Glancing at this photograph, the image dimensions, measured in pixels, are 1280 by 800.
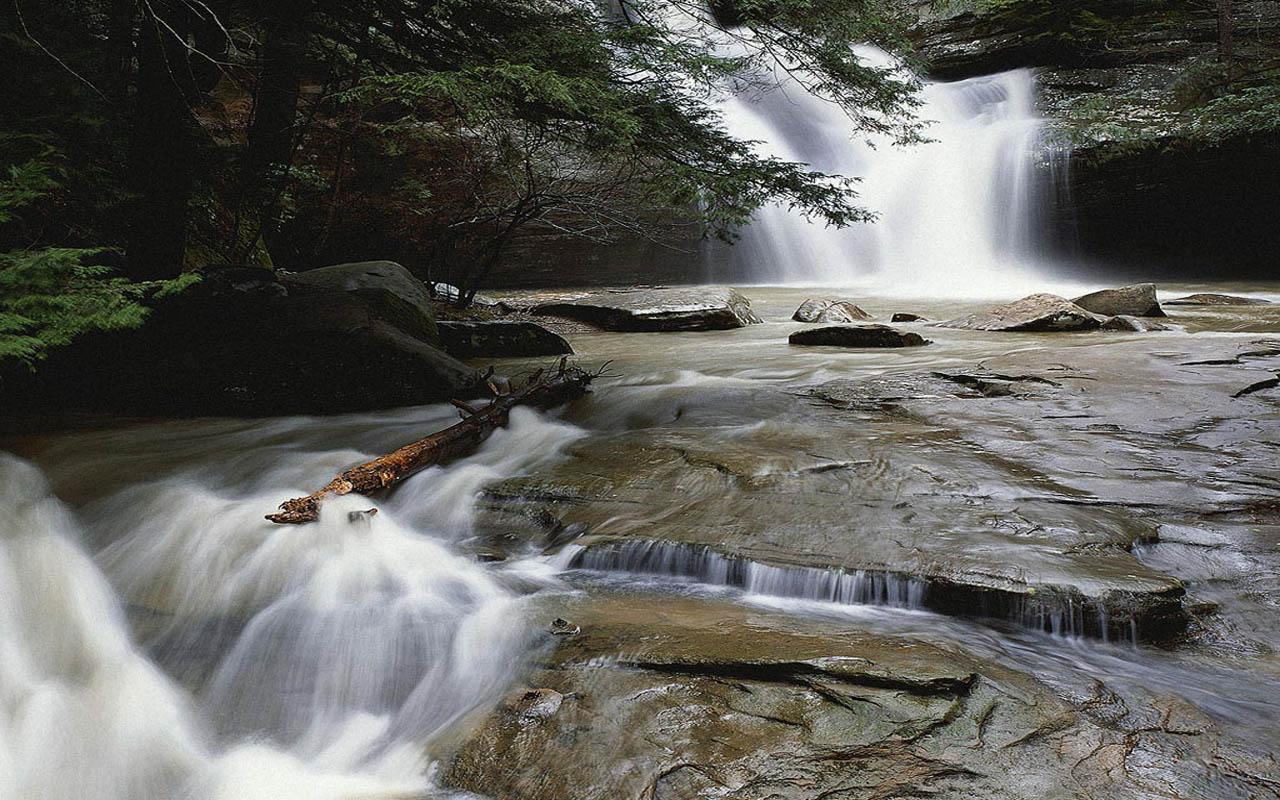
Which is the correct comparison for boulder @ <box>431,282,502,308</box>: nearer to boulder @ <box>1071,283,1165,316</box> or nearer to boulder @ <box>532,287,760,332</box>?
boulder @ <box>532,287,760,332</box>

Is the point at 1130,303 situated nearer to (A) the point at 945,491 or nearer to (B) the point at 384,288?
(A) the point at 945,491

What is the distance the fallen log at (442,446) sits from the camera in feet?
12.2

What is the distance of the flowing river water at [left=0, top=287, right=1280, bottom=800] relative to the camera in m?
2.39

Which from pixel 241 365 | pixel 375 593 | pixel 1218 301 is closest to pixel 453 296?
pixel 241 365

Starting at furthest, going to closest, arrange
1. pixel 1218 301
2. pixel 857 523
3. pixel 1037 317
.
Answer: pixel 1218 301 < pixel 1037 317 < pixel 857 523

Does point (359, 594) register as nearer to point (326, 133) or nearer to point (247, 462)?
point (247, 462)

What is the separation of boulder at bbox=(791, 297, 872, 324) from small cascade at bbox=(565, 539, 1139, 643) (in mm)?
7909

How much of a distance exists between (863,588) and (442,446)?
2620mm

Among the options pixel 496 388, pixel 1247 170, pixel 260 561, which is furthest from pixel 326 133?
pixel 1247 170

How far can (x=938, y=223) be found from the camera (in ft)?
59.7

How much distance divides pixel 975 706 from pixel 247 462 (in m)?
4.26

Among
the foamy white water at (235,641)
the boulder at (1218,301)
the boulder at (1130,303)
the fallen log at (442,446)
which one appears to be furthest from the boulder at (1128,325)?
the foamy white water at (235,641)

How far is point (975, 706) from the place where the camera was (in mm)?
2211

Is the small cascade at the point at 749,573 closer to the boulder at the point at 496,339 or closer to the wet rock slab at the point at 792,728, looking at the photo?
Answer: the wet rock slab at the point at 792,728
